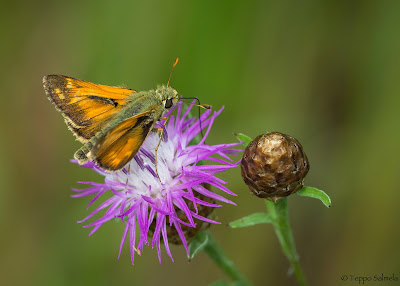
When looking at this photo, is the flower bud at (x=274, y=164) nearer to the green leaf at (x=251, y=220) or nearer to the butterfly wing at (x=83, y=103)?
the green leaf at (x=251, y=220)

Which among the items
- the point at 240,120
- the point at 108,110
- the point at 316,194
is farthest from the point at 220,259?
the point at 240,120

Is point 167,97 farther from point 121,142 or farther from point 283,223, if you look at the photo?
point 283,223

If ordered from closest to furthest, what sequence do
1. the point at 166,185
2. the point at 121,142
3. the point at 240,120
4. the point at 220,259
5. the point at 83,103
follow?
the point at 121,142 → the point at 166,185 → the point at 83,103 → the point at 220,259 → the point at 240,120

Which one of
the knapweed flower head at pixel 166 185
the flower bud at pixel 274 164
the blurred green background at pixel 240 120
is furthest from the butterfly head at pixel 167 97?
the blurred green background at pixel 240 120

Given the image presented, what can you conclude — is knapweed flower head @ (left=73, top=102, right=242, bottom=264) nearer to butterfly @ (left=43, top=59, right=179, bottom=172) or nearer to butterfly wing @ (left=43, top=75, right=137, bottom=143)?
butterfly @ (left=43, top=59, right=179, bottom=172)

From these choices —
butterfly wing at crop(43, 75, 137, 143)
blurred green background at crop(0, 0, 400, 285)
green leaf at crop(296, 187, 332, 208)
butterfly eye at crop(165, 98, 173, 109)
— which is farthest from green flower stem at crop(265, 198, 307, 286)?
blurred green background at crop(0, 0, 400, 285)

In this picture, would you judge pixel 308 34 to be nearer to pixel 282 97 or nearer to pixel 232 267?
pixel 282 97

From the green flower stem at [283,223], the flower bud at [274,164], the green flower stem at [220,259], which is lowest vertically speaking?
the green flower stem at [220,259]
